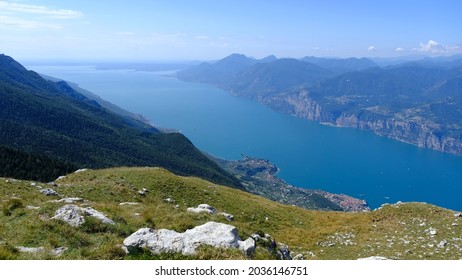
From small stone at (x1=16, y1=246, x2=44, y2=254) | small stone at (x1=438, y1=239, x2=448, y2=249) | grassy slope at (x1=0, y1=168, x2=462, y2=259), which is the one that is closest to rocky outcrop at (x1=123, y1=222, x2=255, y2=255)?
grassy slope at (x1=0, y1=168, x2=462, y2=259)

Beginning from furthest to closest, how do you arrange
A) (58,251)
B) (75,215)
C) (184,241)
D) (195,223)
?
(195,223)
(75,215)
(184,241)
(58,251)

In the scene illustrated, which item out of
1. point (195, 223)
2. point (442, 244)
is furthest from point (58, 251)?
point (442, 244)

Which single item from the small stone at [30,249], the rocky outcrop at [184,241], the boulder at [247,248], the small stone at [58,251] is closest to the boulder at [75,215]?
the small stone at [58,251]

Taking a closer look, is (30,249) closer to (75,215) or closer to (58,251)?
(58,251)

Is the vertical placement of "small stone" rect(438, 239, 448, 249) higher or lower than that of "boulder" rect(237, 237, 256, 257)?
lower

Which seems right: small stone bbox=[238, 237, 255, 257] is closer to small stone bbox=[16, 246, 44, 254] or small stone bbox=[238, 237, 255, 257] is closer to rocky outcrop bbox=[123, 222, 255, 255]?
rocky outcrop bbox=[123, 222, 255, 255]
